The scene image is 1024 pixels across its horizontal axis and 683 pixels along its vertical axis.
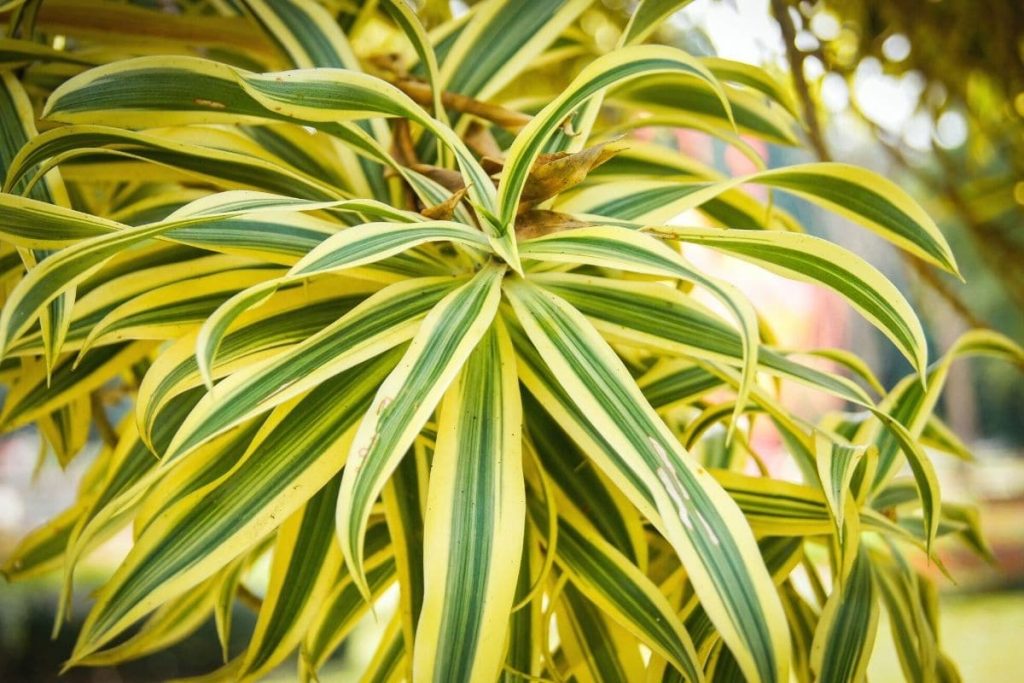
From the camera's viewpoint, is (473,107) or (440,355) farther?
(473,107)

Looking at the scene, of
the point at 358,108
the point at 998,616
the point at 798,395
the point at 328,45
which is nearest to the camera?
the point at 358,108

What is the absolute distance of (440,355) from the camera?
399mm

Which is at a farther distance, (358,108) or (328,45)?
(328,45)

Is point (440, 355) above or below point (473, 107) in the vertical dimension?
below

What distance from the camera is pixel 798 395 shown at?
18.1ft

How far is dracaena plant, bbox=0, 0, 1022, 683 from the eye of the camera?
0.38m

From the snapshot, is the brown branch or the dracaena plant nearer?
the dracaena plant

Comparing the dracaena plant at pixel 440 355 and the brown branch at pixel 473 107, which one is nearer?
the dracaena plant at pixel 440 355

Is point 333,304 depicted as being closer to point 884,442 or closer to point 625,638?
point 625,638

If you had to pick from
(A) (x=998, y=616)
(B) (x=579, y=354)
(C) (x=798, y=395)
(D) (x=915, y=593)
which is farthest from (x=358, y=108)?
(C) (x=798, y=395)

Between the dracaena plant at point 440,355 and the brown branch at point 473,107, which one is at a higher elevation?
the brown branch at point 473,107

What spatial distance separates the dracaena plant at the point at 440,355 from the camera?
0.38m

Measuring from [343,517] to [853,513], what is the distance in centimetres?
30

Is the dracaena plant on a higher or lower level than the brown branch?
lower
